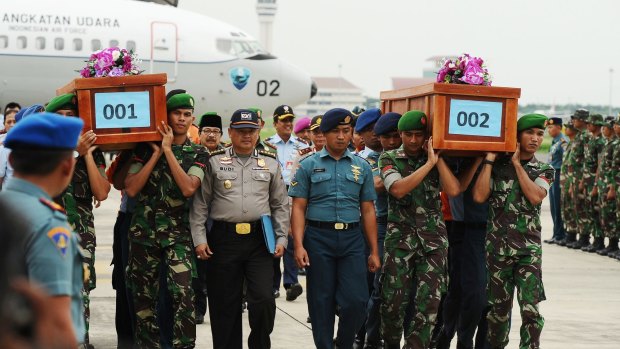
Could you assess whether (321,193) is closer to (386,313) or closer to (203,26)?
(386,313)

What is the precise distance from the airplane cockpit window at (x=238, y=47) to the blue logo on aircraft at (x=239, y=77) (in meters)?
0.33

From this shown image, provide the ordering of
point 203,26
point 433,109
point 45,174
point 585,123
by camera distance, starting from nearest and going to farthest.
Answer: point 45,174 → point 433,109 → point 585,123 → point 203,26

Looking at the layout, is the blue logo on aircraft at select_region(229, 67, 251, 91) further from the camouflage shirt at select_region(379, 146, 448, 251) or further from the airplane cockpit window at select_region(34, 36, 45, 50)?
the camouflage shirt at select_region(379, 146, 448, 251)

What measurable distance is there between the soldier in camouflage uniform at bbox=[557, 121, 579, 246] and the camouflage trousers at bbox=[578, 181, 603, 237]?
30 cm

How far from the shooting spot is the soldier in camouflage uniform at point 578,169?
16.4 metres

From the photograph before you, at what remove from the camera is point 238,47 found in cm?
2498

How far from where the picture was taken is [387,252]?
25.0 ft

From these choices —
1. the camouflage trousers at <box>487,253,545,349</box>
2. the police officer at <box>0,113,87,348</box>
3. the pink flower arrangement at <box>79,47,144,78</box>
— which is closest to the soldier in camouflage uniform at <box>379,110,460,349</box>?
the camouflage trousers at <box>487,253,545,349</box>

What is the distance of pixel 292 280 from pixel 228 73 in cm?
1408

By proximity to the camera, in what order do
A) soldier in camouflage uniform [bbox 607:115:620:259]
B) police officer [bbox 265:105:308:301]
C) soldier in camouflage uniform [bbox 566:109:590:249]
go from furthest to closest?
soldier in camouflage uniform [bbox 566:109:590:249] → soldier in camouflage uniform [bbox 607:115:620:259] → police officer [bbox 265:105:308:301]

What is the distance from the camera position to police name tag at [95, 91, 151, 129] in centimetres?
739

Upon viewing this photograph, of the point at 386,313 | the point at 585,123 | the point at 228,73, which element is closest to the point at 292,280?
the point at 386,313

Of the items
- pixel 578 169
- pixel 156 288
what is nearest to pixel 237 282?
pixel 156 288

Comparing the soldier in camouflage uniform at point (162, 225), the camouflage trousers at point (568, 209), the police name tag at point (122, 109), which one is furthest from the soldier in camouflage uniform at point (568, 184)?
the police name tag at point (122, 109)
